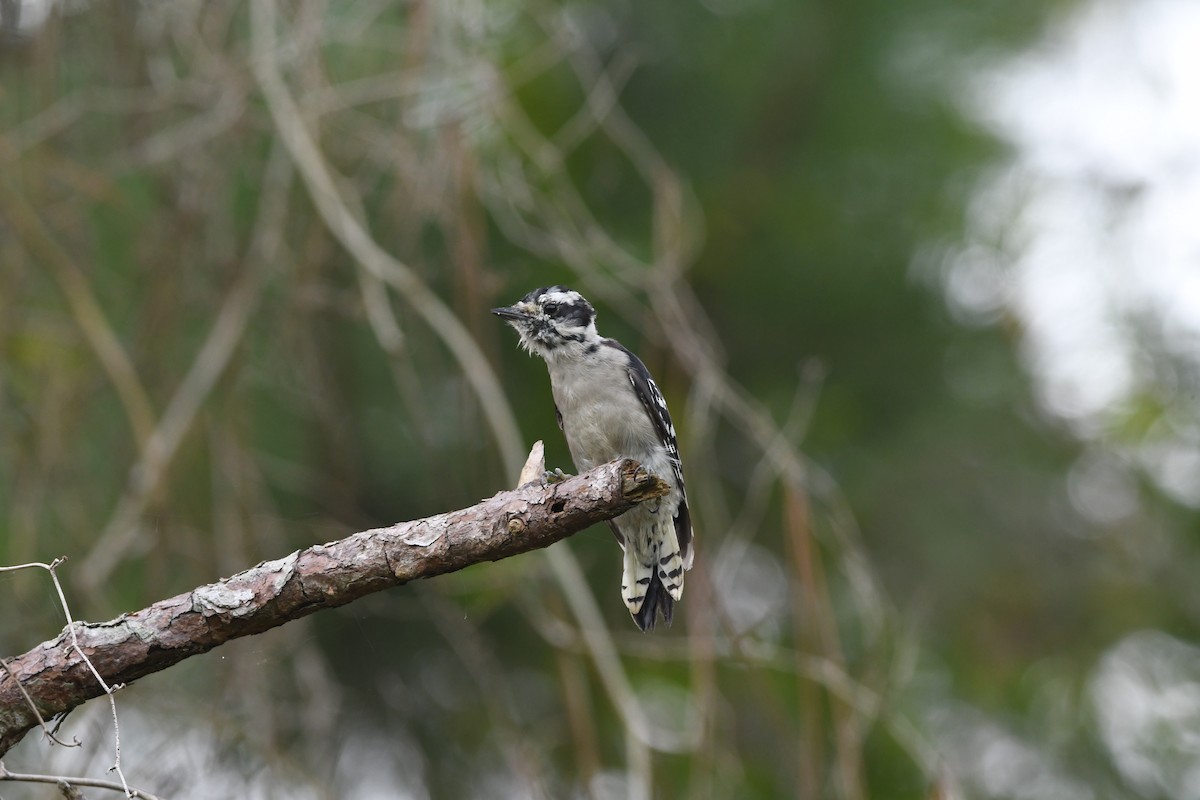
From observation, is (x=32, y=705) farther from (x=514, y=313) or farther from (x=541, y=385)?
(x=541, y=385)

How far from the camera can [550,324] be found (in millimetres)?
4160

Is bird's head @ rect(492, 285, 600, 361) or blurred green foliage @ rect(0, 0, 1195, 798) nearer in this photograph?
blurred green foliage @ rect(0, 0, 1195, 798)

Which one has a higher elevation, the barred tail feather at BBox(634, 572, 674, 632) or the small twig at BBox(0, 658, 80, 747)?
the barred tail feather at BBox(634, 572, 674, 632)

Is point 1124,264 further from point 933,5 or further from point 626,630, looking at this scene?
point 626,630

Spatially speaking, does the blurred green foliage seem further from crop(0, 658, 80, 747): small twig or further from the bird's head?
crop(0, 658, 80, 747): small twig

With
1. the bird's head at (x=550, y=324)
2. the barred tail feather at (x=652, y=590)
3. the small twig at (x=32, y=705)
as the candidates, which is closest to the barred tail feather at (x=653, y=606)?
the barred tail feather at (x=652, y=590)

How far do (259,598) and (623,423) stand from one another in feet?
7.21

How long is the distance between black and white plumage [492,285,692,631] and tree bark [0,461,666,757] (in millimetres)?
1955

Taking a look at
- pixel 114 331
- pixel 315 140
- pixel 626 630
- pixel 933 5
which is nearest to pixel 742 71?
pixel 933 5

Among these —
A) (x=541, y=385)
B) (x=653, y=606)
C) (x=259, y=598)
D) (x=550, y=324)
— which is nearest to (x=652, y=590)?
(x=653, y=606)

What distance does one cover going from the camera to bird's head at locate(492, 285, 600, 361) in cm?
416

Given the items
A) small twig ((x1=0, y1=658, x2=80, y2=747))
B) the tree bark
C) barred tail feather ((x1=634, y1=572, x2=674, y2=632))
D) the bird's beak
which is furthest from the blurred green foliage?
small twig ((x1=0, y1=658, x2=80, y2=747))

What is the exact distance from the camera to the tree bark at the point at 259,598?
199 centimetres

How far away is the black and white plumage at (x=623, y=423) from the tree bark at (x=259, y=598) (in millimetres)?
1955
